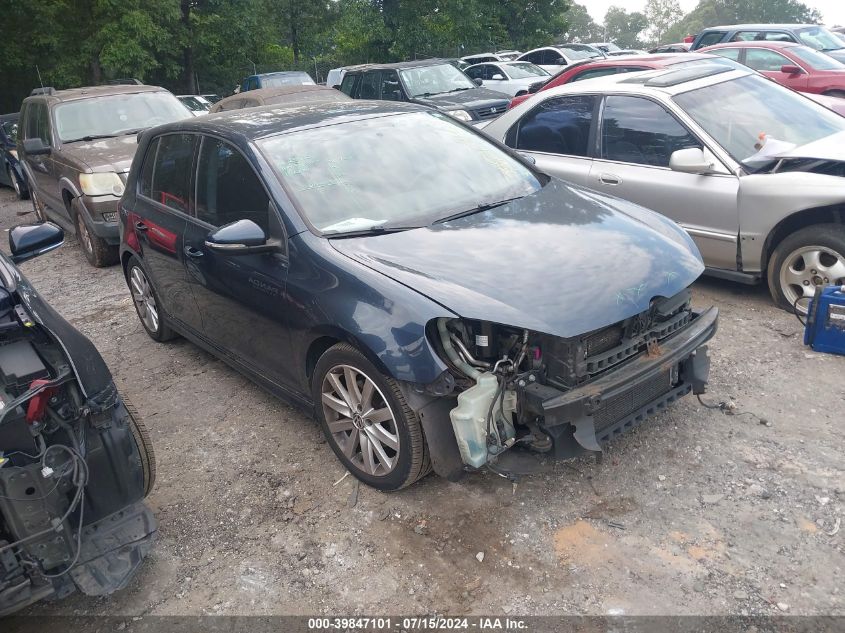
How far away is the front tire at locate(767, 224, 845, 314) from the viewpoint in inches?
186

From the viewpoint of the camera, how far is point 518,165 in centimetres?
461

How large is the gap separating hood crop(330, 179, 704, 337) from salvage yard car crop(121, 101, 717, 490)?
0.04 ft

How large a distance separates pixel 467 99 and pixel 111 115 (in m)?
5.79

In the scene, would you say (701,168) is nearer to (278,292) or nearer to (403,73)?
(278,292)

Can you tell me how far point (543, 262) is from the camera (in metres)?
3.34

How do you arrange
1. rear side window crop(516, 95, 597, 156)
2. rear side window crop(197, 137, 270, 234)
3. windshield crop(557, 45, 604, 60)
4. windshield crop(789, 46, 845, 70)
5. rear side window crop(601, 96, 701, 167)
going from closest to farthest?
rear side window crop(197, 137, 270, 234)
rear side window crop(601, 96, 701, 167)
rear side window crop(516, 95, 597, 156)
windshield crop(789, 46, 845, 70)
windshield crop(557, 45, 604, 60)

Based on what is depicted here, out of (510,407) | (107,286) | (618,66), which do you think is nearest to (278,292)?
(510,407)

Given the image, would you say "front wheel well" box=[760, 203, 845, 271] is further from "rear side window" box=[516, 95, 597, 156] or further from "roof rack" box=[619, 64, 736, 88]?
"rear side window" box=[516, 95, 597, 156]

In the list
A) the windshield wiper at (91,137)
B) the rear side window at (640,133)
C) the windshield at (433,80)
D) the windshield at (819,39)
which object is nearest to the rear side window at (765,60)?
the windshield at (819,39)

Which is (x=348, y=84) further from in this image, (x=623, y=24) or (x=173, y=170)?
(x=623, y=24)

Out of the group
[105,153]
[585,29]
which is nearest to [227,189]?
[105,153]

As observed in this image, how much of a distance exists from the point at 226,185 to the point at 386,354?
1.72 metres

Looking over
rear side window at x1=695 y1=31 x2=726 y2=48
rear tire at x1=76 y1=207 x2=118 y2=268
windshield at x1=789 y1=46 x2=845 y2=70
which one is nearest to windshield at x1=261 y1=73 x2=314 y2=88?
rear side window at x1=695 y1=31 x2=726 y2=48

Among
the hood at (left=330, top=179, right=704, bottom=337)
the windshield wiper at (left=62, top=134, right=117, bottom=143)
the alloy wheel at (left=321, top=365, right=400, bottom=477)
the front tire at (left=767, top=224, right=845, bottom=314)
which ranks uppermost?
the windshield wiper at (left=62, top=134, right=117, bottom=143)
